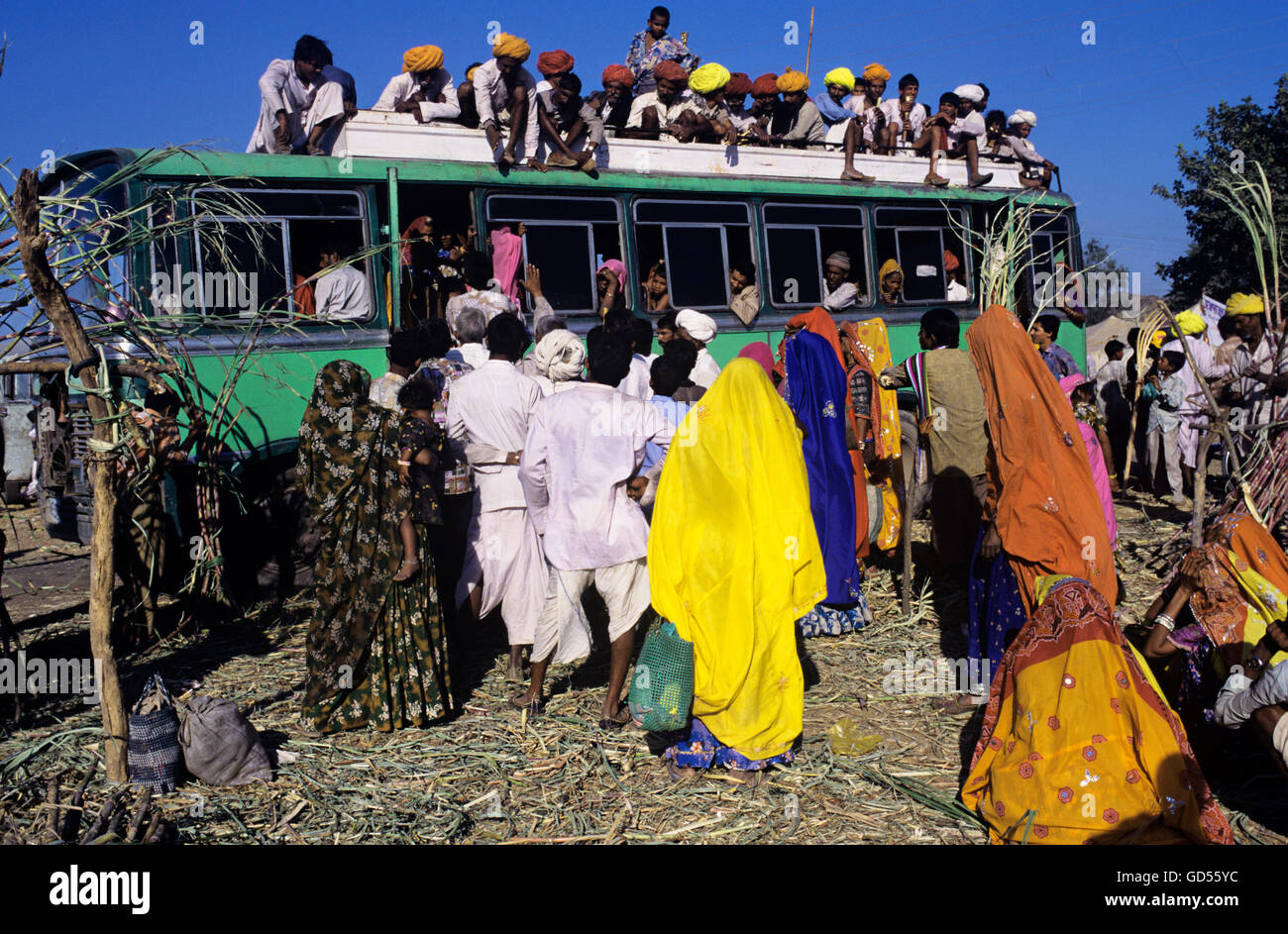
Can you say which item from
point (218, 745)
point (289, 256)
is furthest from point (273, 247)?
point (218, 745)

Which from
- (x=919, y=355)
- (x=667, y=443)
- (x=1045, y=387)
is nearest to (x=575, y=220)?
(x=919, y=355)

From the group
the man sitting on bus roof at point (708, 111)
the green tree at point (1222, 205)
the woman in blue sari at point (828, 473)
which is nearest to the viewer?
the woman in blue sari at point (828, 473)

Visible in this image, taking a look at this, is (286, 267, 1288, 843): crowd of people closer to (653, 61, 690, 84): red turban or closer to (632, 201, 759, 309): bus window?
(632, 201, 759, 309): bus window

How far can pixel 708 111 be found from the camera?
9750mm

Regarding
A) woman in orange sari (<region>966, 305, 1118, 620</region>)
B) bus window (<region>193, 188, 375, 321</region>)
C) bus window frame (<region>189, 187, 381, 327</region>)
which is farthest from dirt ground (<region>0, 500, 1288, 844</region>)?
bus window (<region>193, 188, 375, 321</region>)

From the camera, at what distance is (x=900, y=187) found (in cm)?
1018

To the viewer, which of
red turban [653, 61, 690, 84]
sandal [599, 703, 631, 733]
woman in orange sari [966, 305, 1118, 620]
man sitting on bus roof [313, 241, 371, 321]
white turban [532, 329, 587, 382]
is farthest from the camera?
red turban [653, 61, 690, 84]

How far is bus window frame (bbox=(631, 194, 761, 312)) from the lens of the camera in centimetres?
848

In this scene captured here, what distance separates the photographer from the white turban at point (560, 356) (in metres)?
5.18

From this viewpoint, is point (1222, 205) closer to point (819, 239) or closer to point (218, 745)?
point (819, 239)

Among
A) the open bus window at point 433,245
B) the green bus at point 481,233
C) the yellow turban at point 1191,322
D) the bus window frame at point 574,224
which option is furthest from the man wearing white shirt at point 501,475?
the yellow turban at point 1191,322

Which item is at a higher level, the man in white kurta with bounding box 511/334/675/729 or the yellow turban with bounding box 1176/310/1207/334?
the yellow turban with bounding box 1176/310/1207/334

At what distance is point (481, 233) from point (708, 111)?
3261 mm

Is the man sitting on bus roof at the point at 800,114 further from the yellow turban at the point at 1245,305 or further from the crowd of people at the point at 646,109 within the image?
the yellow turban at the point at 1245,305
